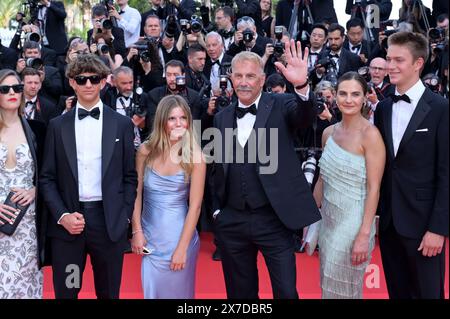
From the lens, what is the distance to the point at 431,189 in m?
3.74

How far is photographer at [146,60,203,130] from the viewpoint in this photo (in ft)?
20.2

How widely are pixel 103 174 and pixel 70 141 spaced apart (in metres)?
0.27

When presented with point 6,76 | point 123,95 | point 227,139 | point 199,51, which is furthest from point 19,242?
point 199,51

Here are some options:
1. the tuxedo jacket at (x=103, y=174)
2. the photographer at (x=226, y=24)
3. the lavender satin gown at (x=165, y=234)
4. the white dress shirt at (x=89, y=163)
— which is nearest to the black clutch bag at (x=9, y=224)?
the tuxedo jacket at (x=103, y=174)

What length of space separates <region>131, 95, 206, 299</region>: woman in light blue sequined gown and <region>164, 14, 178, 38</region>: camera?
382 centimetres

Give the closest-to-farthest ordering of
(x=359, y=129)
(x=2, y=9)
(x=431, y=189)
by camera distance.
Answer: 1. (x=431, y=189)
2. (x=359, y=129)
3. (x=2, y=9)

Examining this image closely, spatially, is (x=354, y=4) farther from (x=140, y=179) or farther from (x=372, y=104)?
(x=140, y=179)

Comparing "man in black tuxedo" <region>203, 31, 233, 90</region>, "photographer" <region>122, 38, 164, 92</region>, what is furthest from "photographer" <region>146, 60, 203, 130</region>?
"man in black tuxedo" <region>203, 31, 233, 90</region>

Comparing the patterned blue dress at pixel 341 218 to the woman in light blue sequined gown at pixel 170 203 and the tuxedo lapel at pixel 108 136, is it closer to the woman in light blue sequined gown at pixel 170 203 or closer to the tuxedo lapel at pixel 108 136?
the woman in light blue sequined gown at pixel 170 203

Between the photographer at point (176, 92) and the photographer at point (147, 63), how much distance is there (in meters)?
0.91

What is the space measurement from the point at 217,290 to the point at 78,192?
170 centimetres

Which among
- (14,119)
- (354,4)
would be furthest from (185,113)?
(354,4)

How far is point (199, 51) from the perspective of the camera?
7.02 meters

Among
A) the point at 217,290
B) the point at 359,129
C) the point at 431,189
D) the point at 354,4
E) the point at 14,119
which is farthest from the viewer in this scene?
the point at 354,4
